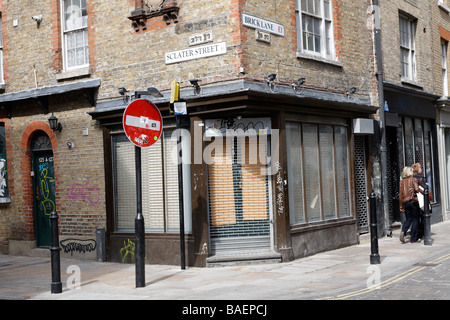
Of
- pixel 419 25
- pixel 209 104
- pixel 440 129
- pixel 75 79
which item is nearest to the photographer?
pixel 209 104

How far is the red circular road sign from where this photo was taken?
8844 mm

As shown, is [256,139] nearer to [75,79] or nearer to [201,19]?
[201,19]

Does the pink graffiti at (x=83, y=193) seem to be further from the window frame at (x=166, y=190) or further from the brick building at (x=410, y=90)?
the brick building at (x=410, y=90)

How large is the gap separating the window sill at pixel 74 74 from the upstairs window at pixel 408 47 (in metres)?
9.03

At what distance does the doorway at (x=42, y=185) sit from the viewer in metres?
13.6

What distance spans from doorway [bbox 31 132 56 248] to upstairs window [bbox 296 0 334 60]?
6462 mm

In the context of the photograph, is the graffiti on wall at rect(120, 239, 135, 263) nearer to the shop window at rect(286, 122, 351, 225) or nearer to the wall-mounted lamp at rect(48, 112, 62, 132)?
the wall-mounted lamp at rect(48, 112, 62, 132)

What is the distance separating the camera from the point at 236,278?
9.55 m

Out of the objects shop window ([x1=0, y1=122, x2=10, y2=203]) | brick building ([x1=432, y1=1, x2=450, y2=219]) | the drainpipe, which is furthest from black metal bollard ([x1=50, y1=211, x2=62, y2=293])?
brick building ([x1=432, y1=1, x2=450, y2=219])

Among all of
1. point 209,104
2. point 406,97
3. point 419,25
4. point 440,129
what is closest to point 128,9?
point 209,104

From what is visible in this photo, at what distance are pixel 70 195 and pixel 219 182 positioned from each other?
3.83 m

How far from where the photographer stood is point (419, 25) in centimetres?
1744

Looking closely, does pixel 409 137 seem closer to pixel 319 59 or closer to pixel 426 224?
pixel 426 224

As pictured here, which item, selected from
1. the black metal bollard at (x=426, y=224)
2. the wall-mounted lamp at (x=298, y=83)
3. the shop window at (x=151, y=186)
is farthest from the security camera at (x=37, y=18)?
the black metal bollard at (x=426, y=224)
